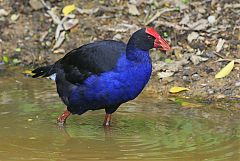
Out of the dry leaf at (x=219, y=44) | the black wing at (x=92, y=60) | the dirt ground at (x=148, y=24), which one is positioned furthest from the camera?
the dry leaf at (x=219, y=44)

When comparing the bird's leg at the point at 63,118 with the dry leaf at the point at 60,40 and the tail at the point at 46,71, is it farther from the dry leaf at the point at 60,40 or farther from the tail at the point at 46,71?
the dry leaf at the point at 60,40

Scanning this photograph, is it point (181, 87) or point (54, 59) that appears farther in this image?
point (54, 59)

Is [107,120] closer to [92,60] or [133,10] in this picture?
[92,60]

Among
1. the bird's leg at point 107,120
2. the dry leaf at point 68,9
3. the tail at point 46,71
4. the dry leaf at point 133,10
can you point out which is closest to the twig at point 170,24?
the dry leaf at point 133,10

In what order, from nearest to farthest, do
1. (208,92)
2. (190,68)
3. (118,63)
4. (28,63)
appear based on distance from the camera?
(118,63) < (208,92) < (190,68) < (28,63)

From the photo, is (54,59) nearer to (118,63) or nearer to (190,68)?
(190,68)

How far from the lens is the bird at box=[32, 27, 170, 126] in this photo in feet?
22.7

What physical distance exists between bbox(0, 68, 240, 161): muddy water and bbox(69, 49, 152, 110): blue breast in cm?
41

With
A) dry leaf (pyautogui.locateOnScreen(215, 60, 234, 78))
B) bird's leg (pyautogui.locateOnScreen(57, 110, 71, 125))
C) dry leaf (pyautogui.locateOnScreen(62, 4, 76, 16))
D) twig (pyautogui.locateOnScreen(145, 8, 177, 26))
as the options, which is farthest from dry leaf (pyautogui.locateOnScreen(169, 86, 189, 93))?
dry leaf (pyautogui.locateOnScreen(62, 4, 76, 16))

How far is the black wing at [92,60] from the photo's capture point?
23.0ft

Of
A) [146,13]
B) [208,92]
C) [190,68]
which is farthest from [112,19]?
[208,92]

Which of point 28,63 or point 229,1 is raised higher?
point 229,1

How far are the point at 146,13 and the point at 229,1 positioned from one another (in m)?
1.24

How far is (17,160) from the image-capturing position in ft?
20.5
